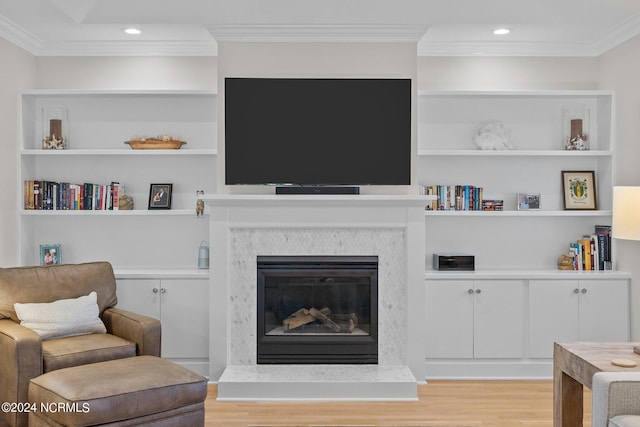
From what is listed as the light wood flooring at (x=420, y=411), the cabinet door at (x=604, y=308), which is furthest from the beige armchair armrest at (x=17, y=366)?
the cabinet door at (x=604, y=308)

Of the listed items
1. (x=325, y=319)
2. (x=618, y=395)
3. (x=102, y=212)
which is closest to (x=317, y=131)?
(x=325, y=319)

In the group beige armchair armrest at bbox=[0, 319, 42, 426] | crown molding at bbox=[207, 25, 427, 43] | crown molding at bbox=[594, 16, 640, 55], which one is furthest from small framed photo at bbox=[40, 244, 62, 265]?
crown molding at bbox=[594, 16, 640, 55]

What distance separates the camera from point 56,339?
3617mm

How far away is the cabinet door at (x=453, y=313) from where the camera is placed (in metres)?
4.53

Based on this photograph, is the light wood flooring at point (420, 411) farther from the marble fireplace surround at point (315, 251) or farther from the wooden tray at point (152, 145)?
the wooden tray at point (152, 145)

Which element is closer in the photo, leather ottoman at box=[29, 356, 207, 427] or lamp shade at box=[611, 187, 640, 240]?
leather ottoman at box=[29, 356, 207, 427]

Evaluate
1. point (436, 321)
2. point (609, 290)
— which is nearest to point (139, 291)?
point (436, 321)

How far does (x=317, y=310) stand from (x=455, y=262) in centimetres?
115

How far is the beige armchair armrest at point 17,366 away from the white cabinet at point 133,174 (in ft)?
5.64

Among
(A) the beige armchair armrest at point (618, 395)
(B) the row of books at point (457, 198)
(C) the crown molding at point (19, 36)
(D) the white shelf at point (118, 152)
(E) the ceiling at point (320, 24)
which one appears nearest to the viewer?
(A) the beige armchair armrest at point (618, 395)

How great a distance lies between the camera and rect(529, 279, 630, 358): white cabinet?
14.9 ft

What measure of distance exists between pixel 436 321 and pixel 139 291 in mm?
2221

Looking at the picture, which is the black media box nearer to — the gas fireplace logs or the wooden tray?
the gas fireplace logs

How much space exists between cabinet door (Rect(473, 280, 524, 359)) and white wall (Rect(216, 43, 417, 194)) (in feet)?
3.50
